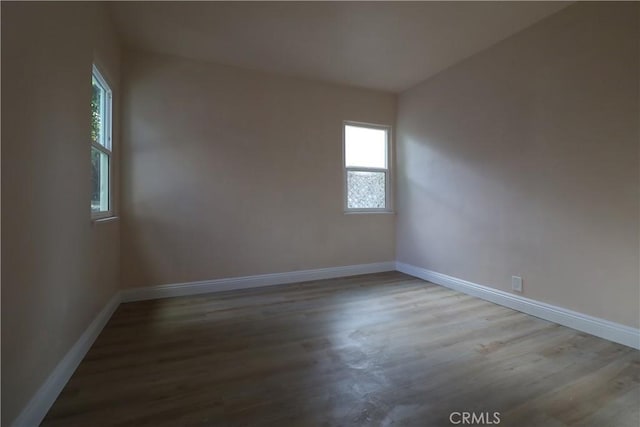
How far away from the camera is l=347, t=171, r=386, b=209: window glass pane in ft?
13.9

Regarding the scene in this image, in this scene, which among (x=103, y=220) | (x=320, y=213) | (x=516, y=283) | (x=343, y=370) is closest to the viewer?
(x=343, y=370)

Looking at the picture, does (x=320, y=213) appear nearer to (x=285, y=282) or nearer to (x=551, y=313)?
(x=285, y=282)

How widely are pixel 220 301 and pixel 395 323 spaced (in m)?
1.80

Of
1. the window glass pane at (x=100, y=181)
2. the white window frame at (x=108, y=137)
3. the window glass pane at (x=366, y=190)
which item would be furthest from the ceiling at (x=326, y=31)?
the window glass pane at (x=366, y=190)

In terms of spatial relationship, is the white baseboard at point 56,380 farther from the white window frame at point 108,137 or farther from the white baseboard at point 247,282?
the white window frame at point 108,137

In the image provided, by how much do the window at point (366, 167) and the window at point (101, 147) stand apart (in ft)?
8.92

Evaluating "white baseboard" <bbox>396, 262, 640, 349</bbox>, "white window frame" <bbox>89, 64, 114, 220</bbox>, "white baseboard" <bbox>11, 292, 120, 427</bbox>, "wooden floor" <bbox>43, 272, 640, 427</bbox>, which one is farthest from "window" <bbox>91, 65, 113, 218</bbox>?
"white baseboard" <bbox>396, 262, 640, 349</bbox>

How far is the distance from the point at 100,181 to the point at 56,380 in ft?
5.55

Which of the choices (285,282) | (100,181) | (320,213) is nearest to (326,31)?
(320,213)

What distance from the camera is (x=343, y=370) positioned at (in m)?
1.82

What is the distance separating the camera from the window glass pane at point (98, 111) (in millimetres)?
2447

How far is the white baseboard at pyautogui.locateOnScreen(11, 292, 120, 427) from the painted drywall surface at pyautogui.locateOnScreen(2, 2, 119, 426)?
0.05m

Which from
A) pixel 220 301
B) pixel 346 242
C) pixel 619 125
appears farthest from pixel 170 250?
pixel 619 125

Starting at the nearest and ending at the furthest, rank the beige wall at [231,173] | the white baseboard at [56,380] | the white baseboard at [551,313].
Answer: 1. the white baseboard at [56,380]
2. the white baseboard at [551,313]
3. the beige wall at [231,173]
